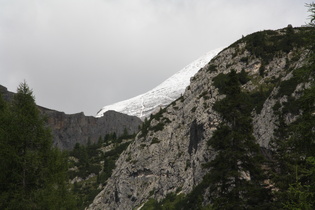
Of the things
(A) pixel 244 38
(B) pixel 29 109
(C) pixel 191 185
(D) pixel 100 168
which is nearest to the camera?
(B) pixel 29 109

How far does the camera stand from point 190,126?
220 feet

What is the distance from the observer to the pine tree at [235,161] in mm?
19688

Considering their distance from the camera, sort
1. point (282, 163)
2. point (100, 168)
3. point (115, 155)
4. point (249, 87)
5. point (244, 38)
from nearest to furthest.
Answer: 1. point (282, 163)
2. point (249, 87)
3. point (244, 38)
4. point (100, 168)
5. point (115, 155)

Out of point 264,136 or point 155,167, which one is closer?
point 264,136

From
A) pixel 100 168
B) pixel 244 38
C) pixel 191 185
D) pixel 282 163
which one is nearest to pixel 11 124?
pixel 282 163

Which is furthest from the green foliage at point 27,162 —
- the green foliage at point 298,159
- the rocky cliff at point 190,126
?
the rocky cliff at point 190,126

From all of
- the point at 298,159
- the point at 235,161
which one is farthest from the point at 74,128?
the point at 235,161

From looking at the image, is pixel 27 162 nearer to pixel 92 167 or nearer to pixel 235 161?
pixel 235 161

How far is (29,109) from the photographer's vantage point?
1880cm

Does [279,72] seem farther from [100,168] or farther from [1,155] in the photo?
[100,168]

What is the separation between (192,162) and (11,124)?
43.4 m

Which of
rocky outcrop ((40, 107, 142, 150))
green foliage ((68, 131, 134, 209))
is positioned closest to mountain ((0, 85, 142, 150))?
rocky outcrop ((40, 107, 142, 150))

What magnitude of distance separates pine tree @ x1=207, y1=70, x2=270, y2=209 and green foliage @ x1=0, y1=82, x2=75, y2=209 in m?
8.40

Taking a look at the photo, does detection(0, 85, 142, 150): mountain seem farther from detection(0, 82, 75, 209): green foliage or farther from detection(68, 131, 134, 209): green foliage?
detection(0, 82, 75, 209): green foliage
